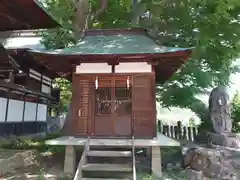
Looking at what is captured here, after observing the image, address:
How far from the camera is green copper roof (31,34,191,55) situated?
311 inches

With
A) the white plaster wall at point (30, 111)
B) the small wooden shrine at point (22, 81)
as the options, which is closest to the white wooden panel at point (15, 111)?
the small wooden shrine at point (22, 81)

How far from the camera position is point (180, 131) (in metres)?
13.7

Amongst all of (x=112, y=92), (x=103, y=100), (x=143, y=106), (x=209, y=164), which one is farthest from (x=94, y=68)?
(x=209, y=164)

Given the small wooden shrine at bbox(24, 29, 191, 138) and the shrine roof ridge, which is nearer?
the shrine roof ridge

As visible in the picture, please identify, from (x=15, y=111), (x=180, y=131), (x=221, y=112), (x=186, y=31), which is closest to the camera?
(x=221, y=112)

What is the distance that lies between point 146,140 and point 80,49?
149 inches

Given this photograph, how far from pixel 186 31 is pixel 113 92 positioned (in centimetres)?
450

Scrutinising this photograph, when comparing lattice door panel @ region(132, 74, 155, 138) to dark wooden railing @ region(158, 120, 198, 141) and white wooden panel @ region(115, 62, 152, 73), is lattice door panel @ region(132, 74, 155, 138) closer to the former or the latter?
white wooden panel @ region(115, 62, 152, 73)

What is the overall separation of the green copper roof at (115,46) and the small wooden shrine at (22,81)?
133cm

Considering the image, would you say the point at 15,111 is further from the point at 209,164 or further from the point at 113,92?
the point at 209,164

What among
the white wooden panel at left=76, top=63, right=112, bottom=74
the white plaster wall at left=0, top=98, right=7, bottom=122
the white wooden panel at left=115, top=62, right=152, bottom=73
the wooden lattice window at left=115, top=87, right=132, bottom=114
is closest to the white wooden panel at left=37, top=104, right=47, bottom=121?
the white plaster wall at left=0, top=98, right=7, bottom=122

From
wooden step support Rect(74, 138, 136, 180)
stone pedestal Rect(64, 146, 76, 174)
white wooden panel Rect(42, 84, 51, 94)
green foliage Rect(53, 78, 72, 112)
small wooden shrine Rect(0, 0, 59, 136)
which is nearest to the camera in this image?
small wooden shrine Rect(0, 0, 59, 136)

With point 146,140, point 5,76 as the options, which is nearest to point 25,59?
point 5,76

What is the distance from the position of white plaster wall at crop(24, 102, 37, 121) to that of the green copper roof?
6438 mm
